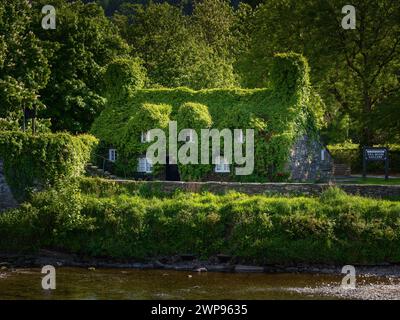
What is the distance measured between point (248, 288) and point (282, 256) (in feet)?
17.2

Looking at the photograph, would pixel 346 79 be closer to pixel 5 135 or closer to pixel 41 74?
pixel 41 74

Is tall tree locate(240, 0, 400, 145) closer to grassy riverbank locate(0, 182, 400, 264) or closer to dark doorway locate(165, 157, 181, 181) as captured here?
dark doorway locate(165, 157, 181, 181)

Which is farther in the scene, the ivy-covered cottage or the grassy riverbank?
the ivy-covered cottage

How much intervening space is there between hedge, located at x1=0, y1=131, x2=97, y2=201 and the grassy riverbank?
3.47ft

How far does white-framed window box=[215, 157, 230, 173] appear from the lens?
49.1 meters

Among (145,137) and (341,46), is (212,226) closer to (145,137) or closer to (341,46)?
(145,137)

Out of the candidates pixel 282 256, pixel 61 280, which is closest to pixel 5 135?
pixel 61 280

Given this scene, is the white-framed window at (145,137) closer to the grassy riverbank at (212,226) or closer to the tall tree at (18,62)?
the tall tree at (18,62)

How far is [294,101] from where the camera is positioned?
50.2 m

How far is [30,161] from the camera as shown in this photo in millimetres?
43062

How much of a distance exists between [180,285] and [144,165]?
1772cm

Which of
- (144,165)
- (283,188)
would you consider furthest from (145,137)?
(283,188)

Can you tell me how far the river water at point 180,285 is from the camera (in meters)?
32.1

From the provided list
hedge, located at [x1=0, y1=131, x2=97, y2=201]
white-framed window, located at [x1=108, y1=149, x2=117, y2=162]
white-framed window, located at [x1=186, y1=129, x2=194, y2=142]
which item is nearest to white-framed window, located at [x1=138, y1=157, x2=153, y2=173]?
white-framed window, located at [x1=108, y1=149, x2=117, y2=162]
